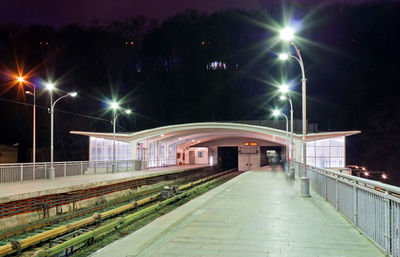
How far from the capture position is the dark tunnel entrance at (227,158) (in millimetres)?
61875

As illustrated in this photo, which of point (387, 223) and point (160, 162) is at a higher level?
point (387, 223)

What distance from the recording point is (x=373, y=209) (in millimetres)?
6566

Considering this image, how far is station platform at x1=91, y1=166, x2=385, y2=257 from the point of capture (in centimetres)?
615

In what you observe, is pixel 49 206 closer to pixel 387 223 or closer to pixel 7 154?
pixel 387 223

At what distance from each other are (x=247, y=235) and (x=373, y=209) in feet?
8.48

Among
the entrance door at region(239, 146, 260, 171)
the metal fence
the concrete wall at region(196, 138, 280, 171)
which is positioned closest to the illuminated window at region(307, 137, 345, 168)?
the concrete wall at region(196, 138, 280, 171)

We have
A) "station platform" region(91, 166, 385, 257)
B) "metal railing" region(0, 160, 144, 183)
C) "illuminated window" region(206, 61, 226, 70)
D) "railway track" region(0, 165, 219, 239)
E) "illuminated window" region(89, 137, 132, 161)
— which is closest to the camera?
"station platform" region(91, 166, 385, 257)

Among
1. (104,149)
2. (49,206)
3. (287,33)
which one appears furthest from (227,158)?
(287,33)

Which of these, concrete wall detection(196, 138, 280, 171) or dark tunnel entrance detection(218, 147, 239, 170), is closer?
concrete wall detection(196, 138, 280, 171)

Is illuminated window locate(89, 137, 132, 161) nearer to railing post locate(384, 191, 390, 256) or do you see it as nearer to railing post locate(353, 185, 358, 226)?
railing post locate(353, 185, 358, 226)

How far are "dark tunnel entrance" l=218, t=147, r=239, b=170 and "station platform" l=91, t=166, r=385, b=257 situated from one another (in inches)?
1977

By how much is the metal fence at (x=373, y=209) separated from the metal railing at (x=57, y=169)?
1734 centimetres

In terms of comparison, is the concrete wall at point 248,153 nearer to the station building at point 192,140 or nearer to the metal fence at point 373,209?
the station building at point 192,140

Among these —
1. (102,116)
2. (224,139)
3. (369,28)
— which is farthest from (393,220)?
(369,28)
